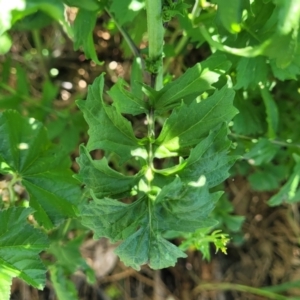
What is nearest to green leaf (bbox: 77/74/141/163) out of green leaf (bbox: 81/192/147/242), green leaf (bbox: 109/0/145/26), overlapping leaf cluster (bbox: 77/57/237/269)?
overlapping leaf cluster (bbox: 77/57/237/269)

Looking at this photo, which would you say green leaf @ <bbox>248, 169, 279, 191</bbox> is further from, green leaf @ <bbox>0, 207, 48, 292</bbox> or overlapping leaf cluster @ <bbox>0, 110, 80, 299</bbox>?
green leaf @ <bbox>0, 207, 48, 292</bbox>

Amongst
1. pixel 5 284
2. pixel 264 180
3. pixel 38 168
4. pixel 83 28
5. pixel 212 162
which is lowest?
pixel 5 284

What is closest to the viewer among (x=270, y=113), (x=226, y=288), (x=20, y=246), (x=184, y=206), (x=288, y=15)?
(x=288, y=15)

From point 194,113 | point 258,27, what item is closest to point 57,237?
point 194,113

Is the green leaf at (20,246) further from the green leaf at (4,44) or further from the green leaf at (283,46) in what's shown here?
the green leaf at (283,46)

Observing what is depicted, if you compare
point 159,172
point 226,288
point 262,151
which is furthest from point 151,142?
point 226,288

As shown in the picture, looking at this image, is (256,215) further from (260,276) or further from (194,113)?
(194,113)

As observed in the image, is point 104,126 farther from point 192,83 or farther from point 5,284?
point 5,284
